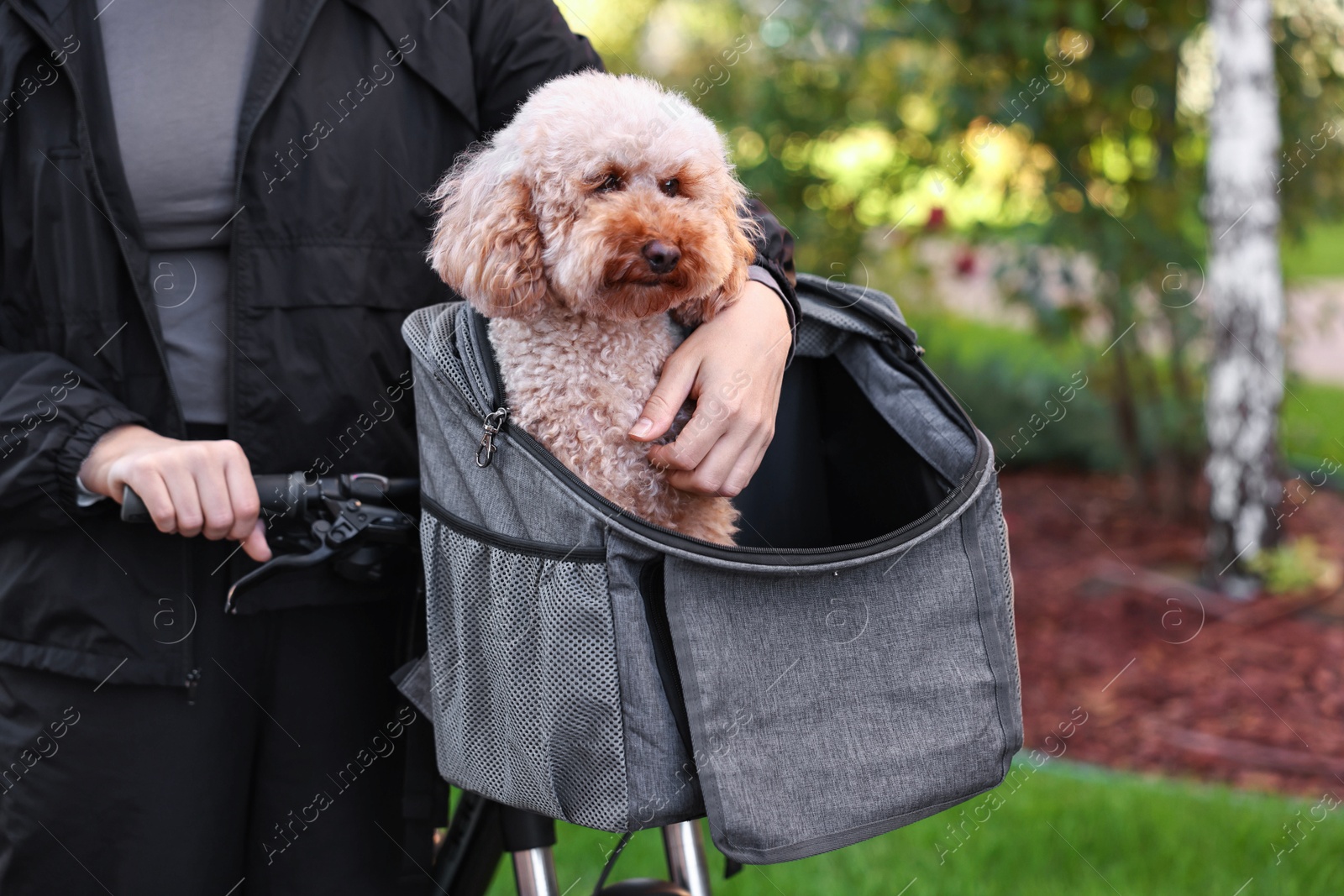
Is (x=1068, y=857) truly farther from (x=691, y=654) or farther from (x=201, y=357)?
(x=201, y=357)

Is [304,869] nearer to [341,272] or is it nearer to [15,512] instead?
[15,512]

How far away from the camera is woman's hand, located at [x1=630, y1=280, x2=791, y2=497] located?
1.22 meters

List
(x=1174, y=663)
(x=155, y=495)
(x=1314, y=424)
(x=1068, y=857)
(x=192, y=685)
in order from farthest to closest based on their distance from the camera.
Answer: (x=1314, y=424) < (x=1174, y=663) < (x=1068, y=857) < (x=192, y=685) < (x=155, y=495)

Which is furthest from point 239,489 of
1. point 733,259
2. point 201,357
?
point 733,259

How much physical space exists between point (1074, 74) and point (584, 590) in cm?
481

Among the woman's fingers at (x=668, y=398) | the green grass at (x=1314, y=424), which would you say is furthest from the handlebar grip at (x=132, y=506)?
the green grass at (x=1314, y=424)

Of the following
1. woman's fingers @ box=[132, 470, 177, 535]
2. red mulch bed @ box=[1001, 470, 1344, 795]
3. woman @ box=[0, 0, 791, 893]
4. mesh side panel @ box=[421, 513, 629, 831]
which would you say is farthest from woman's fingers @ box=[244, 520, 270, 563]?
red mulch bed @ box=[1001, 470, 1344, 795]

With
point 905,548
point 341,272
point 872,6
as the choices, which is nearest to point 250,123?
point 341,272

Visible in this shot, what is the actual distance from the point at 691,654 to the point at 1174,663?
13.9ft

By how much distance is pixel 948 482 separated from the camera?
4.48 feet

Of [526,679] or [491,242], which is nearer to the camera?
[526,679]

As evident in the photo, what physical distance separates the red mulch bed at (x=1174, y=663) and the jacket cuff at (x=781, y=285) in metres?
3.24

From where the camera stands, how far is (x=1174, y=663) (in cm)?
467

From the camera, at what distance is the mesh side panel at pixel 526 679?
109 cm
